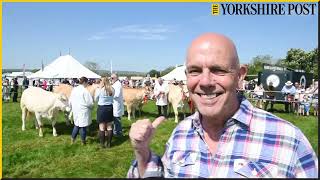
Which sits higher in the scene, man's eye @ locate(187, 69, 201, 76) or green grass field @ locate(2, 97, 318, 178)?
man's eye @ locate(187, 69, 201, 76)

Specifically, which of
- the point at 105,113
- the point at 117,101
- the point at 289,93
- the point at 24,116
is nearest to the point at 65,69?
the point at 24,116

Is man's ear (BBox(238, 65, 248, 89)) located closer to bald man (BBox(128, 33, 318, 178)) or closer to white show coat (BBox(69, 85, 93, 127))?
bald man (BBox(128, 33, 318, 178))

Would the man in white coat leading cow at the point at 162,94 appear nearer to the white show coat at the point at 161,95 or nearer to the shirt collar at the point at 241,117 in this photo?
the white show coat at the point at 161,95

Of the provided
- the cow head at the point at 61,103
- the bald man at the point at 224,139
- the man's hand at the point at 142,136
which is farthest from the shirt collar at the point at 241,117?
the cow head at the point at 61,103

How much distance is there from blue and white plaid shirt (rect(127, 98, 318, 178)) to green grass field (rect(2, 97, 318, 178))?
17.3ft

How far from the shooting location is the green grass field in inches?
297

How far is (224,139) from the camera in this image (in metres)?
2.13

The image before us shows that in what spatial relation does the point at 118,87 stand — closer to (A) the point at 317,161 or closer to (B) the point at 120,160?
(B) the point at 120,160

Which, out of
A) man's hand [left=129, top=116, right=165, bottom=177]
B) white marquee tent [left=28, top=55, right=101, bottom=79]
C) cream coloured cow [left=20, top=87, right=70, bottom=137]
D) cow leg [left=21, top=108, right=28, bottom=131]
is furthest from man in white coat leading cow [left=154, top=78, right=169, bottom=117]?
man's hand [left=129, top=116, right=165, bottom=177]

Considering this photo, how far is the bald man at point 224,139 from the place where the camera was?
202cm

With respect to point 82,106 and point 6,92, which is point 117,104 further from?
point 6,92

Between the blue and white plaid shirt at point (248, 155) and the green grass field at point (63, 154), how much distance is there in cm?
526

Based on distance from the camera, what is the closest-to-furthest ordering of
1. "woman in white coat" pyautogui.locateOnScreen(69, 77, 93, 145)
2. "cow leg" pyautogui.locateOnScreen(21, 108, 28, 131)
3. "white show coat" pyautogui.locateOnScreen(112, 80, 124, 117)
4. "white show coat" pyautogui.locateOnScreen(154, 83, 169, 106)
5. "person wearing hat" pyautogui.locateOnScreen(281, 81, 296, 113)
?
1. "woman in white coat" pyautogui.locateOnScreen(69, 77, 93, 145)
2. "white show coat" pyautogui.locateOnScreen(112, 80, 124, 117)
3. "cow leg" pyautogui.locateOnScreen(21, 108, 28, 131)
4. "white show coat" pyautogui.locateOnScreen(154, 83, 169, 106)
5. "person wearing hat" pyautogui.locateOnScreen(281, 81, 296, 113)

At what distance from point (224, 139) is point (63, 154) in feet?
24.6
